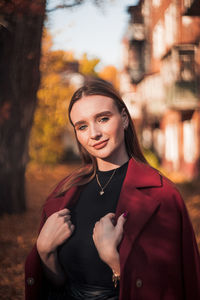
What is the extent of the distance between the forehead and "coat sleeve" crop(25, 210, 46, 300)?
917 mm

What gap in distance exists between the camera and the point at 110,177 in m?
2.15

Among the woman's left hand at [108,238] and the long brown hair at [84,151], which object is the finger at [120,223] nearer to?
the woman's left hand at [108,238]

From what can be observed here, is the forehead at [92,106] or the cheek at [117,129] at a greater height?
the forehead at [92,106]

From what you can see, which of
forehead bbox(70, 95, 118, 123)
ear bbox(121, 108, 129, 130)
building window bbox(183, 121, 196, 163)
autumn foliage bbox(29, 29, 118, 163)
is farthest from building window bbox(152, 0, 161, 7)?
forehead bbox(70, 95, 118, 123)

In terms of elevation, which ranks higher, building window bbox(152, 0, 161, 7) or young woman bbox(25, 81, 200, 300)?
building window bbox(152, 0, 161, 7)

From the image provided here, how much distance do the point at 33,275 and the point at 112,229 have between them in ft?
2.12

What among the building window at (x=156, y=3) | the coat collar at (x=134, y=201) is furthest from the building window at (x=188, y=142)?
the coat collar at (x=134, y=201)

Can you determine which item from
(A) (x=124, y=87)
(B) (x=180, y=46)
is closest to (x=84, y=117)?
(B) (x=180, y=46)

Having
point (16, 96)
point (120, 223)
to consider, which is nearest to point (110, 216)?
point (120, 223)

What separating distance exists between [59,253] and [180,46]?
1517 cm

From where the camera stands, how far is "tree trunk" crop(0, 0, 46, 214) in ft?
20.0

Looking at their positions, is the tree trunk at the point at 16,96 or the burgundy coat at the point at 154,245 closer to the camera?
the burgundy coat at the point at 154,245

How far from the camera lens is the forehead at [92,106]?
2.01m

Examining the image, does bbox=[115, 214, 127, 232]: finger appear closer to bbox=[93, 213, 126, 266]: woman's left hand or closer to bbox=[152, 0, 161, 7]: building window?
bbox=[93, 213, 126, 266]: woman's left hand
